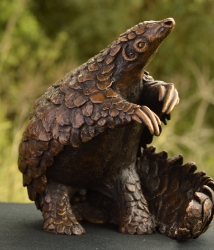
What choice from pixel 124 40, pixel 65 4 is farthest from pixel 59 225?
pixel 65 4

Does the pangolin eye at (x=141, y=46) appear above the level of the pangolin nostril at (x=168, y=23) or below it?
below

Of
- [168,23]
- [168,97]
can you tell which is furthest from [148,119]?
[168,23]

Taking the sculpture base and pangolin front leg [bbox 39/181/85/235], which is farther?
pangolin front leg [bbox 39/181/85/235]

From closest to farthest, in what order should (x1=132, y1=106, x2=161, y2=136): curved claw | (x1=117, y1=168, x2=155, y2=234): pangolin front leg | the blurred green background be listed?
(x1=132, y1=106, x2=161, y2=136): curved claw, (x1=117, y1=168, x2=155, y2=234): pangolin front leg, the blurred green background

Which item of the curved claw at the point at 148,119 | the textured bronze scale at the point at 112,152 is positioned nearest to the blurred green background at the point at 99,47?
the textured bronze scale at the point at 112,152

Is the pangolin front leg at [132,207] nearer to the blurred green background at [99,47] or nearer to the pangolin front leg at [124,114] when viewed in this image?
the pangolin front leg at [124,114]

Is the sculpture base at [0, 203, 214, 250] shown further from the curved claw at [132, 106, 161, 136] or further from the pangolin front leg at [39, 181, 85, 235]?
the curved claw at [132, 106, 161, 136]

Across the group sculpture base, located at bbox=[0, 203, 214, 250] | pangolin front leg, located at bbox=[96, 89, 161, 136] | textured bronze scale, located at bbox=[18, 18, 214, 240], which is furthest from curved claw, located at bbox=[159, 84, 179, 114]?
sculpture base, located at bbox=[0, 203, 214, 250]
